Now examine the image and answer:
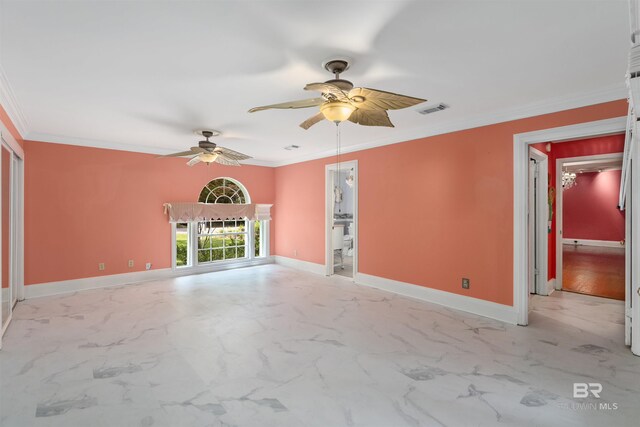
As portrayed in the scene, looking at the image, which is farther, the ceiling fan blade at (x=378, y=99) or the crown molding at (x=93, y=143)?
the crown molding at (x=93, y=143)

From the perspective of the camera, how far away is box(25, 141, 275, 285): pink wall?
479cm

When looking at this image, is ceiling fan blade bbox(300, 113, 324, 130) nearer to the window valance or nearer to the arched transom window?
the window valance

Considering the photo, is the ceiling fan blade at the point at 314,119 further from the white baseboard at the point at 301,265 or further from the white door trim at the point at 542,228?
the white baseboard at the point at 301,265

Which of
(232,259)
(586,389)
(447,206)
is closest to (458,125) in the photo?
(447,206)

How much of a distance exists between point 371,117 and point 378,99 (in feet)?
1.16

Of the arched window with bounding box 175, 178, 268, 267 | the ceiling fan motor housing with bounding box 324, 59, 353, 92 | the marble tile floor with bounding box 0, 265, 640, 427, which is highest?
the ceiling fan motor housing with bounding box 324, 59, 353, 92

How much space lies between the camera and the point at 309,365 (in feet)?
8.86

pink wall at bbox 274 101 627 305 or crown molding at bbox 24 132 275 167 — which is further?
crown molding at bbox 24 132 275 167

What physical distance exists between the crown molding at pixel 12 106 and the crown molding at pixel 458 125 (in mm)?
548

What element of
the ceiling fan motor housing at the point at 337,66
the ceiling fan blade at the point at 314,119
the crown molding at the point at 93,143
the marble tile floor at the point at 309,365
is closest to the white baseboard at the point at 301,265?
the marble tile floor at the point at 309,365

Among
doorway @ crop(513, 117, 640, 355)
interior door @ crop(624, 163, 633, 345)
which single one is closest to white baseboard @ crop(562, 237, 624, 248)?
doorway @ crop(513, 117, 640, 355)

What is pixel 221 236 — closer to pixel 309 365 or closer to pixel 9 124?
pixel 9 124

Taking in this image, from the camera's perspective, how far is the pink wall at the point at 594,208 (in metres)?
9.89

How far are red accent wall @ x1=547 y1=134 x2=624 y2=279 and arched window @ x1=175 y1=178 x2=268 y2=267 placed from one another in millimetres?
5562
